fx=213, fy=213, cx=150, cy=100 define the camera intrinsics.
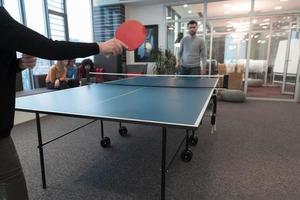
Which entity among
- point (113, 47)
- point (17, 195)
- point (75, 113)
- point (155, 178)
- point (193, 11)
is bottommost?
point (155, 178)

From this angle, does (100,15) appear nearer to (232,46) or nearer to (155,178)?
(232,46)

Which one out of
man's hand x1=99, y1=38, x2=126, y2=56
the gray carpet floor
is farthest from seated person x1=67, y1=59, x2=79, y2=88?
man's hand x1=99, y1=38, x2=126, y2=56

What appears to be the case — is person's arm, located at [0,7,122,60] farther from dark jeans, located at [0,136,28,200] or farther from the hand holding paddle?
the hand holding paddle

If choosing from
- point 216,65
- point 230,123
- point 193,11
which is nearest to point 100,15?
point 193,11

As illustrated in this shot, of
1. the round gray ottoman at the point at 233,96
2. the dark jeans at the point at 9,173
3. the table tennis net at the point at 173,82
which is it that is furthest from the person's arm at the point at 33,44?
the round gray ottoman at the point at 233,96

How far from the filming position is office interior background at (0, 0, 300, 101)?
5.63 m

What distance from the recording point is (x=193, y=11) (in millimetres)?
6316

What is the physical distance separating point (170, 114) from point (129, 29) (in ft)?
2.48

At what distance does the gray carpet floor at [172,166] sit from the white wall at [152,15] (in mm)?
3764

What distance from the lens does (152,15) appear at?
6625 mm

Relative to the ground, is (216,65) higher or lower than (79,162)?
higher

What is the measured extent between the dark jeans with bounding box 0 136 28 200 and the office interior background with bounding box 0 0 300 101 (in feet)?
15.5

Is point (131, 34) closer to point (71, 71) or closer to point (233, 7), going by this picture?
point (71, 71)

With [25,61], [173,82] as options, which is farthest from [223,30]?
[25,61]
